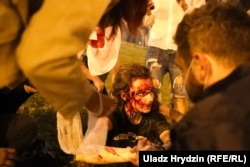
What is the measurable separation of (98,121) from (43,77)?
121 centimetres

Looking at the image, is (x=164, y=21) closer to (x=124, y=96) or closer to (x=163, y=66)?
(x=163, y=66)

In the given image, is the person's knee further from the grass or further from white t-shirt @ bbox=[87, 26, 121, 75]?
white t-shirt @ bbox=[87, 26, 121, 75]

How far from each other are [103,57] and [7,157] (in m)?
0.99

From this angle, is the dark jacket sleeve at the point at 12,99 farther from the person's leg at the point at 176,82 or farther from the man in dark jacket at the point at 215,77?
the person's leg at the point at 176,82

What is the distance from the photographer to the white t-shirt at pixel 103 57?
2631mm

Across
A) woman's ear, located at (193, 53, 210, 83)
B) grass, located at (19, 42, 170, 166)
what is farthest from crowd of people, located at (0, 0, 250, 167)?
grass, located at (19, 42, 170, 166)

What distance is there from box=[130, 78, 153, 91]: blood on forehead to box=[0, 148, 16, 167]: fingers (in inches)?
23.1

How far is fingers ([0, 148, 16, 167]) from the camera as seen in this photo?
1.81 m

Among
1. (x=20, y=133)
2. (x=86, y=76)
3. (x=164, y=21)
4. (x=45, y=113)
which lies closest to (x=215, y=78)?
(x=86, y=76)

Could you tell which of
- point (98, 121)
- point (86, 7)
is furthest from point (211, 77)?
point (98, 121)

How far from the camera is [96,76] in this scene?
8.63 ft

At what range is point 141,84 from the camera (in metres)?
2.22

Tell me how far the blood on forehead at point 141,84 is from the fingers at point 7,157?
0.59m

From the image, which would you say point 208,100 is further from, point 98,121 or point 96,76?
point 96,76
